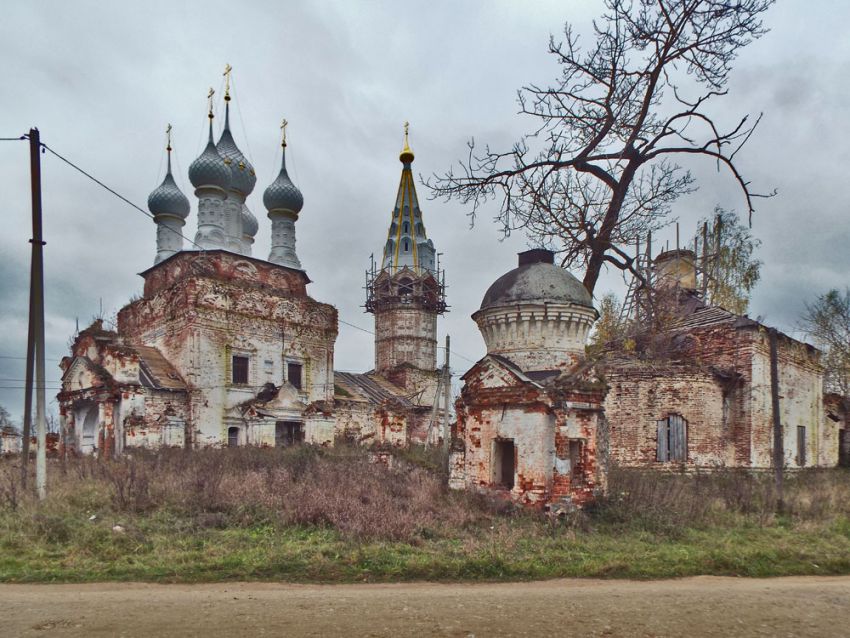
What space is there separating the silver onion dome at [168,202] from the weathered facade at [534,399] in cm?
2040

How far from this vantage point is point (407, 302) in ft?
118

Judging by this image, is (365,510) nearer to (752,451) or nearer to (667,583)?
(667,583)

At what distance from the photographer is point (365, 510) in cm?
948

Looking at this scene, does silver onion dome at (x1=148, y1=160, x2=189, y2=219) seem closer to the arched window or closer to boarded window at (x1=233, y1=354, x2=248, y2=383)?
boarded window at (x1=233, y1=354, x2=248, y2=383)

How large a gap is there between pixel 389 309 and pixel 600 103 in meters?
24.7

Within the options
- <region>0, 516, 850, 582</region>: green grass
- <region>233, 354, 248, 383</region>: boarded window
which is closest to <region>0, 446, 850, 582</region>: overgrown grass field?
<region>0, 516, 850, 582</region>: green grass

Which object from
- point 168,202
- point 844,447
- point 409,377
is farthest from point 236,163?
point 844,447

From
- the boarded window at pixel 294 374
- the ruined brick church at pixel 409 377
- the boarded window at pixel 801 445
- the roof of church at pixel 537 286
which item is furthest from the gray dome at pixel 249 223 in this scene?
the boarded window at pixel 801 445

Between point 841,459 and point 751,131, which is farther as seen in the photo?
point 841,459

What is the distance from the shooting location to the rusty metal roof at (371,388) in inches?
1105

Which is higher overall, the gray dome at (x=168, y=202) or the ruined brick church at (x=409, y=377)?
the gray dome at (x=168, y=202)

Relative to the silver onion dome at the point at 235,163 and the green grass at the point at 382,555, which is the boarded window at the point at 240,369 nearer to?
the silver onion dome at the point at 235,163

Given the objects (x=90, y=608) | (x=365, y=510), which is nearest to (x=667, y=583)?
(x=365, y=510)

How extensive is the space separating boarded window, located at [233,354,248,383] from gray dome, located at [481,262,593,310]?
528 inches
